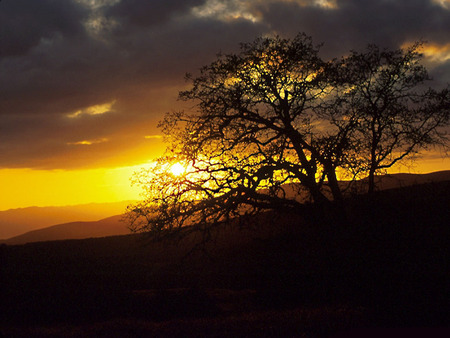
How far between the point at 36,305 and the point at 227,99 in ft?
42.8

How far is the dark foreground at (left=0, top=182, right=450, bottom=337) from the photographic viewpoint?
11531mm

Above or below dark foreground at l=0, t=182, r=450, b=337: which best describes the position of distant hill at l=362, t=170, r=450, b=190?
above

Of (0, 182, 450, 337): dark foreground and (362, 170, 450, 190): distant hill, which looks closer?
(0, 182, 450, 337): dark foreground

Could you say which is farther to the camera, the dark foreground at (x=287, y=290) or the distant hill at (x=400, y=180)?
the distant hill at (x=400, y=180)

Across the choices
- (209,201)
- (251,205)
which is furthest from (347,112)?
(209,201)

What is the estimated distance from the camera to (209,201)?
20.5 m

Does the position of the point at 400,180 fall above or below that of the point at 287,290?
above

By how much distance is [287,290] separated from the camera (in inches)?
715

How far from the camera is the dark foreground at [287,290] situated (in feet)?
37.8

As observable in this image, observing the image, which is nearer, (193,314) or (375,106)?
(193,314)

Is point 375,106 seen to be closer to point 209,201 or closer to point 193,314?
point 209,201

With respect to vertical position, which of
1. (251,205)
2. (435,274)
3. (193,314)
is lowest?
(193,314)

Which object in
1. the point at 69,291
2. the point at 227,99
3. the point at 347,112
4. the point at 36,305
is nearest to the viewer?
the point at 36,305

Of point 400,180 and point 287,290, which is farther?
point 400,180
